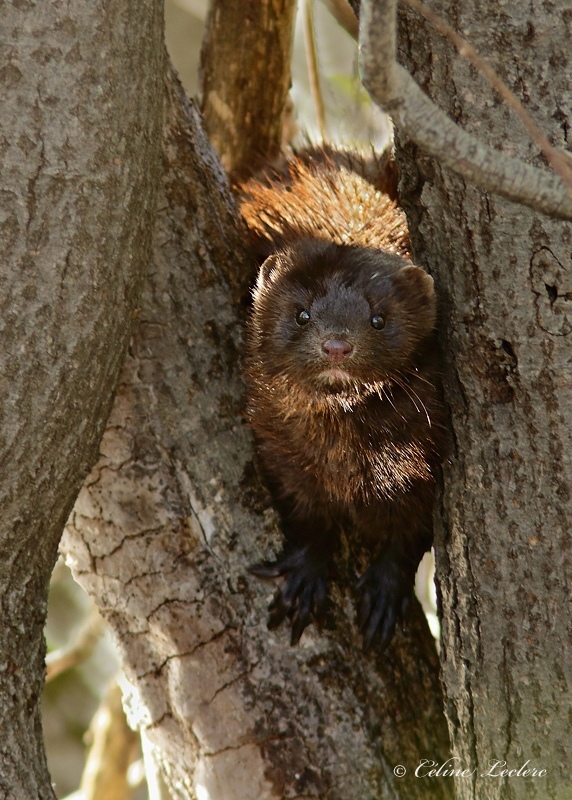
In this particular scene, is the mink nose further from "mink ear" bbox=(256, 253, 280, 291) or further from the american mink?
"mink ear" bbox=(256, 253, 280, 291)

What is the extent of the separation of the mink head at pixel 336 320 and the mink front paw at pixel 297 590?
21.6 inches

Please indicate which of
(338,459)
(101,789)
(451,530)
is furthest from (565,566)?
(101,789)

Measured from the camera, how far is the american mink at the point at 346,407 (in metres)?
2.83

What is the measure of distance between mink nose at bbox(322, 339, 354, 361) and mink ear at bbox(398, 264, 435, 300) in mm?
255

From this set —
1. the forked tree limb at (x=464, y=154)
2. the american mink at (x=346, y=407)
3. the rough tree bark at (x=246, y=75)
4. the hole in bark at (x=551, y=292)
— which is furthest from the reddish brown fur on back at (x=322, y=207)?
the forked tree limb at (x=464, y=154)

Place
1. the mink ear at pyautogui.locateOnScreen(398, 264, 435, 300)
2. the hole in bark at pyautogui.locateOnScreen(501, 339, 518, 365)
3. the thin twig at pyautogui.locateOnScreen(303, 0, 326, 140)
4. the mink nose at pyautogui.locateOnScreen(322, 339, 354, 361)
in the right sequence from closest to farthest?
the hole in bark at pyautogui.locateOnScreen(501, 339, 518, 365) → the mink ear at pyautogui.locateOnScreen(398, 264, 435, 300) → the mink nose at pyautogui.locateOnScreen(322, 339, 354, 361) → the thin twig at pyautogui.locateOnScreen(303, 0, 326, 140)

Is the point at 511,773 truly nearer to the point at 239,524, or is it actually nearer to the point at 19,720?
the point at 239,524

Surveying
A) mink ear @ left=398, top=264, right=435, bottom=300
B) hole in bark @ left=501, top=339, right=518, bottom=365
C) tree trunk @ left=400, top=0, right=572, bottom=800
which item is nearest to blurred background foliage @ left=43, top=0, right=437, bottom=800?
mink ear @ left=398, top=264, right=435, bottom=300

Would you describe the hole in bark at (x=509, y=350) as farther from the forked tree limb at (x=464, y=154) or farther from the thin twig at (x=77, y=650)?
the thin twig at (x=77, y=650)

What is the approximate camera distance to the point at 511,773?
95.0 inches

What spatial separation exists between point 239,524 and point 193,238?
91 centimetres

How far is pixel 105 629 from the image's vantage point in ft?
11.1

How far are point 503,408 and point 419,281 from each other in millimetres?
465

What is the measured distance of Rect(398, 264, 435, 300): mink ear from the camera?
2521 mm
